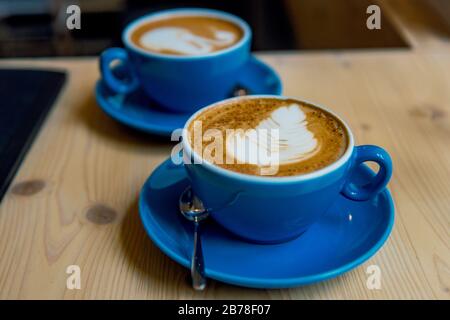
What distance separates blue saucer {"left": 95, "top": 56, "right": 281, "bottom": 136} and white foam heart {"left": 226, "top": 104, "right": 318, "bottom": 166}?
0.61ft

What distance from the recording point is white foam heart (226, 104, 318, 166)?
49 cm

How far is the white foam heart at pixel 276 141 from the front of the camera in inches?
19.2

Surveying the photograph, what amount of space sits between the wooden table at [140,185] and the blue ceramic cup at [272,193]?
0.19 ft

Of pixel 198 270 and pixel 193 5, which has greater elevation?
pixel 198 270

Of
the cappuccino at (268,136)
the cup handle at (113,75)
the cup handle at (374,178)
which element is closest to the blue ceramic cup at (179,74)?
the cup handle at (113,75)

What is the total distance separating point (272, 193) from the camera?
0.45 meters

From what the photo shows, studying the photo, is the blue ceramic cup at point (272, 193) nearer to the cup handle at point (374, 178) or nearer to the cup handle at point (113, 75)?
the cup handle at point (374, 178)

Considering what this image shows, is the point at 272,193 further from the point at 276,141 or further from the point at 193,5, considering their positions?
the point at 193,5

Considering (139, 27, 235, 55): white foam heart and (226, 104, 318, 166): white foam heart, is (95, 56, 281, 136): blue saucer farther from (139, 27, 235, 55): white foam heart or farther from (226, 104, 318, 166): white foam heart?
(226, 104, 318, 166): white foam heart

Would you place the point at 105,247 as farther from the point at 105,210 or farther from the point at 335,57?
the point at 335,57

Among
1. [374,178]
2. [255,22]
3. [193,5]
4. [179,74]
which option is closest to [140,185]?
[179,74]

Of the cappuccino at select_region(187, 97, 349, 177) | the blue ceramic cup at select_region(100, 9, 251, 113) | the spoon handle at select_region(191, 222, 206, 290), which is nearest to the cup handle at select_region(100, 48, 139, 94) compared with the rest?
the blue ceramic cup at select_region(100, 9, 251, 113)

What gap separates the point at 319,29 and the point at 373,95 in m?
0.58

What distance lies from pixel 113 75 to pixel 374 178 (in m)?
0.45
